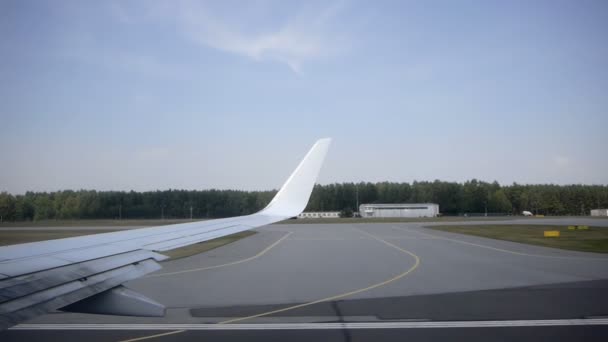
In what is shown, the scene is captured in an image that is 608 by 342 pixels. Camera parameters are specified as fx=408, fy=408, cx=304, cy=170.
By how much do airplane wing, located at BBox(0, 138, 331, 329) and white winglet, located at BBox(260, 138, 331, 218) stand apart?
1.60 meters

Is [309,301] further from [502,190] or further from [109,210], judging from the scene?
[502,190]

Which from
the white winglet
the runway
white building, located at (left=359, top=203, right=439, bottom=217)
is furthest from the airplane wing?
white building, located at (left=359, top=203, right=439, bottom=217)

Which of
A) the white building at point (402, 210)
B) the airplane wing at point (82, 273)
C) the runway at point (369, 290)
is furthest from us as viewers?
the white building at point (402, 210)

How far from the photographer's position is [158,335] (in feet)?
21.5

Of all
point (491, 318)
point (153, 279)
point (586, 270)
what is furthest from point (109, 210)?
point (586, 270)

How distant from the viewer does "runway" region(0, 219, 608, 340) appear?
7480mm

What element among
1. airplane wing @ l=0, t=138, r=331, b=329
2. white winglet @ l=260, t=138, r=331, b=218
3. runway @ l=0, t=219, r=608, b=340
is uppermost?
white winglet @ l=260, t=138, r=331, b=218

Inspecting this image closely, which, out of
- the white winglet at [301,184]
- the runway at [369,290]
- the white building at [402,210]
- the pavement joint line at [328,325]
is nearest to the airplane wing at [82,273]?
the white winglet at [301,184]

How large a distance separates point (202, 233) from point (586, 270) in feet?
40.8

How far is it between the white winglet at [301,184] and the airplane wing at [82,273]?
1604mm

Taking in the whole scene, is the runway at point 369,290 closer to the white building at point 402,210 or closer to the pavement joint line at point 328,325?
the pavement joint line at point 328,325

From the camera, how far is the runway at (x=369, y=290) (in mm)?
7480

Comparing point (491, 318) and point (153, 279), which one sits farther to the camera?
point (153, 279)

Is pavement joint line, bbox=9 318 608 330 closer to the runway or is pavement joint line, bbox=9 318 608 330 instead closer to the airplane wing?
the runway
